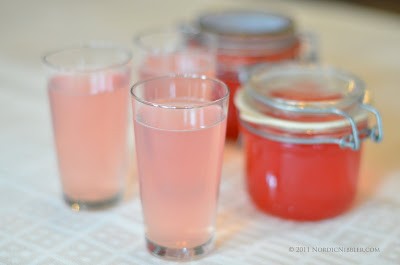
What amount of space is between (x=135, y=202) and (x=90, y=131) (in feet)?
0.35

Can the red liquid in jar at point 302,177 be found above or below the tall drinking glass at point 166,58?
below

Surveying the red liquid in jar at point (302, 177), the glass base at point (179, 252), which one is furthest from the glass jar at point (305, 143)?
the glass base at point (179, 252)

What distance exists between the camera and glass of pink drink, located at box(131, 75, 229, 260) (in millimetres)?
610

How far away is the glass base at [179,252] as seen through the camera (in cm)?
65

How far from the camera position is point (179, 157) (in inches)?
24.2

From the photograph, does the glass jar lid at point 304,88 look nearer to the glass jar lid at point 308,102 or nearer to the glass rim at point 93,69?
the glass jar lid at point 308,102

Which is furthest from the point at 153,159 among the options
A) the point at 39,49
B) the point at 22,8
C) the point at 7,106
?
the point at 22,8

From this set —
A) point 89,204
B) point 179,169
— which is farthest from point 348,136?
point 89,204

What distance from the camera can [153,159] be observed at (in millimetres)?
621

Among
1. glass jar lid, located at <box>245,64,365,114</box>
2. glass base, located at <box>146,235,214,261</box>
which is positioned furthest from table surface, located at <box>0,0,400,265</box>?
glass jar lid, located at <box>245,64,365,114</box>

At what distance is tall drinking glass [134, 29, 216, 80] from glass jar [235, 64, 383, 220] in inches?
3.5

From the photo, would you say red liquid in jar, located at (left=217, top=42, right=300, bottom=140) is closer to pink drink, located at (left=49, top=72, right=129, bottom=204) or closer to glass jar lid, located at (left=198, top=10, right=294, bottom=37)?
glass jar lid, located at (left=198, top=10, right=294, bottom=37)

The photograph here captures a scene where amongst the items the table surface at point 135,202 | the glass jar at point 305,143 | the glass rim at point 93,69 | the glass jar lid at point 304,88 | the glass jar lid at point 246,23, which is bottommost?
the table surface at point 135,202

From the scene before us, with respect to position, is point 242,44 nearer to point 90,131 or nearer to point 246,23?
Result: point 246,23
